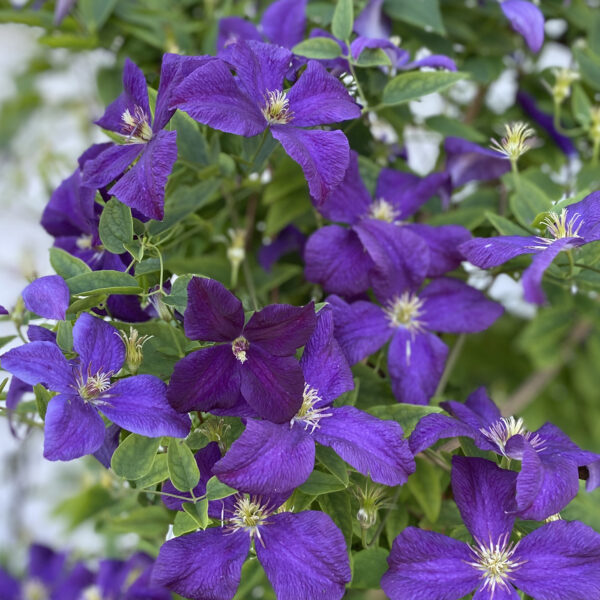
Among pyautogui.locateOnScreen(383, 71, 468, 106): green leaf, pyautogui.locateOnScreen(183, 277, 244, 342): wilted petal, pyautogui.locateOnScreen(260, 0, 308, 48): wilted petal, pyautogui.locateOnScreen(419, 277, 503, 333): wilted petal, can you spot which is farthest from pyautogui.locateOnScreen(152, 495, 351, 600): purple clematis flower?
pyautogui.locateOnScreen(260, 0, 308, 48): wilted petal

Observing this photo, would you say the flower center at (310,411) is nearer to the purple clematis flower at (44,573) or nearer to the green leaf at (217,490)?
the green leaf at (217,490)

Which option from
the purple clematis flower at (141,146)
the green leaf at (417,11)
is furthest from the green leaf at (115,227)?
the green leaf at (417,11)

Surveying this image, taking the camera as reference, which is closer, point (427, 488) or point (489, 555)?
point (489, 555)

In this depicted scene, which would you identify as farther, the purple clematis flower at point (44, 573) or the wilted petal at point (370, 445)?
the purple clematis flower at point (44, 573)

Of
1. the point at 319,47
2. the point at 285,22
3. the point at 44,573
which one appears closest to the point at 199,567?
the point at 319,47

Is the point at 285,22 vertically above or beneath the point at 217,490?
above

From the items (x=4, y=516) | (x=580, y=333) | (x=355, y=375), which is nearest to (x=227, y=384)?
(x=355, y=375)

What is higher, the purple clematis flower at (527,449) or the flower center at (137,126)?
the flower center at (137,126)

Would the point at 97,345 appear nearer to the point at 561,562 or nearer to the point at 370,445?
the point at 370,445
